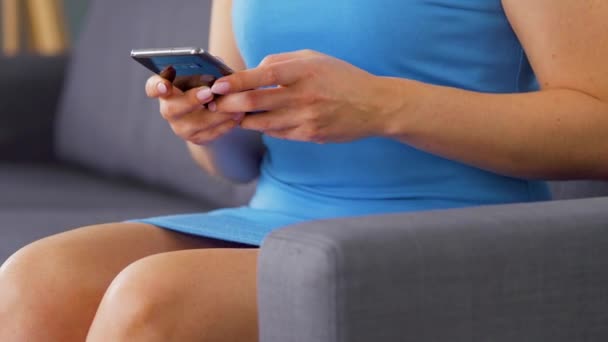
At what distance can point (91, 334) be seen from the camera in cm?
100

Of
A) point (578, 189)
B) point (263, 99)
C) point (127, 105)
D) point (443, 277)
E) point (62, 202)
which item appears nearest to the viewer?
→ point (443, 277)

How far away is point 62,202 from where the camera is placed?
1.93 metres

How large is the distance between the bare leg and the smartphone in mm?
202

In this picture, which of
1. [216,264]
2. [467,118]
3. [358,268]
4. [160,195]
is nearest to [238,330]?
[216,264]

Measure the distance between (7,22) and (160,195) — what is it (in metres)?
1.68

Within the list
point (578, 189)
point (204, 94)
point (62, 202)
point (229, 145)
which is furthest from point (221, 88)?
point (62, 202)

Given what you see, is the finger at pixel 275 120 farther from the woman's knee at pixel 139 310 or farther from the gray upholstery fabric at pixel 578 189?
the gray upholstery fabric at pixel 578 189

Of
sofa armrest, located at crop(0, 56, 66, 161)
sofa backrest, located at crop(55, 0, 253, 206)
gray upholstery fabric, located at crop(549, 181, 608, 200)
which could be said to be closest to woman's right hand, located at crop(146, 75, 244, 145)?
gray upholstery fabric, located at crop(549, 181, 608, 200)

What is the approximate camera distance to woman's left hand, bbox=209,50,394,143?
0.98 meters

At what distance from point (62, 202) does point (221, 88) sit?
1.01m

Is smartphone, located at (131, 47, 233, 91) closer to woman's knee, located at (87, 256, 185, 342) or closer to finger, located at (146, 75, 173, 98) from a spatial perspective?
finger, located at (146, 75, 173, 98)

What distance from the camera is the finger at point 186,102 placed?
3.36 feet

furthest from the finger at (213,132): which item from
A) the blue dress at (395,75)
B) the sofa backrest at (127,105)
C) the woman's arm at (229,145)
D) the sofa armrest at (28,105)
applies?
the sofa armrest at (28,105)

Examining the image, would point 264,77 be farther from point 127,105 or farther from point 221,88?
point 127,105
